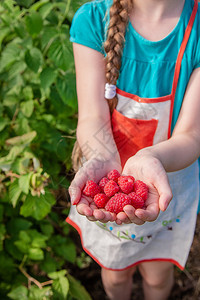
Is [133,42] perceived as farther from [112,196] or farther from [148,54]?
[112,196]

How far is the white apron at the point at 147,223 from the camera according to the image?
108 cm

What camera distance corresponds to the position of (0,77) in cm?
151

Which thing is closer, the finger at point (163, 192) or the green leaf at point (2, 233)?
the finger at point (163, 192)

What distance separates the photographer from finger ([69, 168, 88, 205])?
83 centimetres

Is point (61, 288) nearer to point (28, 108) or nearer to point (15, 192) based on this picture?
point (15, 192)

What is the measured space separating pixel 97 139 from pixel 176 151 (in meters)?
0.25

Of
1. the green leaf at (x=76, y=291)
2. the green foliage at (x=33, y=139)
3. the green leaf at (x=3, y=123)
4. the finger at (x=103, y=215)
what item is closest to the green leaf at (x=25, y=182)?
the green foliage at (x=33, y=139)

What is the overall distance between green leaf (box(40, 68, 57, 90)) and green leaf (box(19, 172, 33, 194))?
37 cm

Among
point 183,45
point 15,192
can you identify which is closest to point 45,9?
point 183,45

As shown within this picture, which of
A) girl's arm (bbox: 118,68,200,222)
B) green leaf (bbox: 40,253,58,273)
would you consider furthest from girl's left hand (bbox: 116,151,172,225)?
green leaf (bbox: 40,253,58,273)

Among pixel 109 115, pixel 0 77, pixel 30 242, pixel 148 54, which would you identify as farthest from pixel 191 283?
pixel 0 77

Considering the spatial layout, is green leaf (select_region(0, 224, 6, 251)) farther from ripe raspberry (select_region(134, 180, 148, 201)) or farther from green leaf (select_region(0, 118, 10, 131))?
ripe raspberry (select_region(134, 180, 148, 201))

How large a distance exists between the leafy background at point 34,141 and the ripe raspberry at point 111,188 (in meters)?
0.30

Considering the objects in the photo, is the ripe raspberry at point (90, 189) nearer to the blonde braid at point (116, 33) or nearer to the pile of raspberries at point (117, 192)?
the pile of raspberries at point (117, 192)
